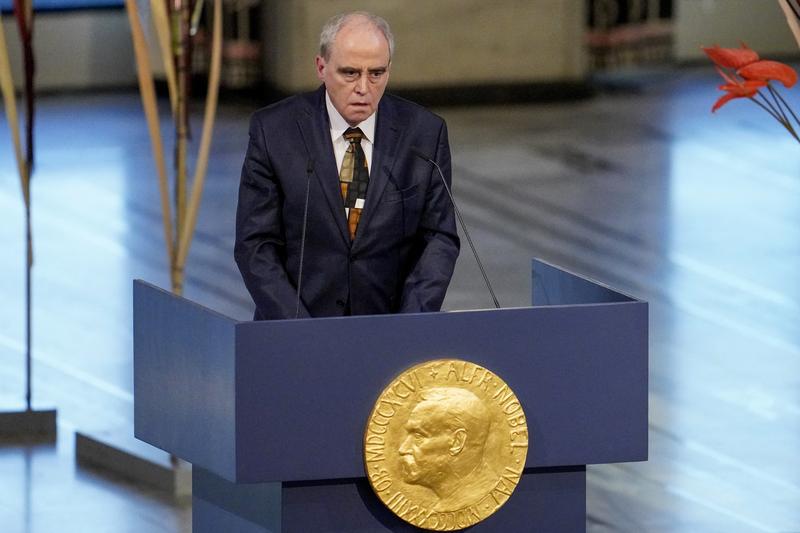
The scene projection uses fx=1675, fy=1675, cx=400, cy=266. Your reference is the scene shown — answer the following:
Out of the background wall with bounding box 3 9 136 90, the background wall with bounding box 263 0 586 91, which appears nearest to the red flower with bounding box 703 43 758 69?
the background wall with bounding box 263 0 586 91

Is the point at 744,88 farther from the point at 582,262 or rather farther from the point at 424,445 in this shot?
the point at 582,262

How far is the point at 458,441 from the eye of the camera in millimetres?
2844

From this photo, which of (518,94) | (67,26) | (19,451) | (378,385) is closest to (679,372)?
(19,451)

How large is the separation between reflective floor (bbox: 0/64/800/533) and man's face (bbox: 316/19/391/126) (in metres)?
1.98

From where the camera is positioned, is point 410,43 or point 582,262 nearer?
point 582,262

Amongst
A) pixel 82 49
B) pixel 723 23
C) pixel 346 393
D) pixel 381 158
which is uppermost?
pixel 381 158

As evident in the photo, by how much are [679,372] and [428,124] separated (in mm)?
3177

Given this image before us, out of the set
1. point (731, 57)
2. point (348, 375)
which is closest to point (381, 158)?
point (348, 375)

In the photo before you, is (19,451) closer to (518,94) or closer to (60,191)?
(60,191)

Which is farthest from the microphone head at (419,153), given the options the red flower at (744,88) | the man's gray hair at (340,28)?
the red flower at (744,88)

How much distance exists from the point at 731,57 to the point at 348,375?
85 cm

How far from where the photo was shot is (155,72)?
1298 centimetres

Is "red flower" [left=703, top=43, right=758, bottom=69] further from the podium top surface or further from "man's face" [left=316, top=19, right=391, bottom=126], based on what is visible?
"man's face" [left=316, top=19, right=391, bottom=126]

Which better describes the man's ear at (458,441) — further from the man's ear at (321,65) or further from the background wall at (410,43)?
the background wall at (410,43)
